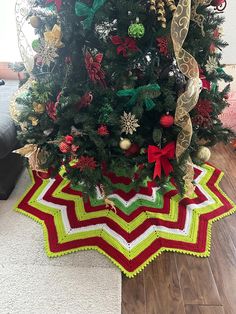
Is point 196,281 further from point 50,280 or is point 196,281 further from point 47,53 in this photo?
point 47,53

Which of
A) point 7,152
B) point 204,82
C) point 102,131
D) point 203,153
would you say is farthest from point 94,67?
point 7,152

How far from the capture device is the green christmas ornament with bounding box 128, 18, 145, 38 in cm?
96

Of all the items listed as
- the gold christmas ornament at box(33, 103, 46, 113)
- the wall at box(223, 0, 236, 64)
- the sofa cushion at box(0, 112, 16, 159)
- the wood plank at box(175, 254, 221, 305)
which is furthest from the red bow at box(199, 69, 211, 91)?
the wall at box(223, 0, 236, 64)

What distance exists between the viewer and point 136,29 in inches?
37.9

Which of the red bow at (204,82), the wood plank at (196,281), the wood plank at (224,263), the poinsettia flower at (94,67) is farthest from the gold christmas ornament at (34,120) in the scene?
the wood plank at (224,263)

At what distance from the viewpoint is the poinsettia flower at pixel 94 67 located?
1055mm

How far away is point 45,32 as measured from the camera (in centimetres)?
108

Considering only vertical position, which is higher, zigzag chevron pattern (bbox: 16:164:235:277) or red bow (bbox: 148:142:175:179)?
red bow (bbox: 148:142:175:179)

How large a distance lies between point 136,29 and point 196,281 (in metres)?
1.07

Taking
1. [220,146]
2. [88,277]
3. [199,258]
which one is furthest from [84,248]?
[220,146]

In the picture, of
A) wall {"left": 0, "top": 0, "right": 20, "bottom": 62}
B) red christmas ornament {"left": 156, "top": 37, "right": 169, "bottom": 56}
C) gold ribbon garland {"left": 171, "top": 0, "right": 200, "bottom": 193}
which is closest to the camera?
gold ribbon garland {"left": 171, "top": 0, "right": 200, "bottom": 193}

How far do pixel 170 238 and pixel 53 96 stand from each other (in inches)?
34.9

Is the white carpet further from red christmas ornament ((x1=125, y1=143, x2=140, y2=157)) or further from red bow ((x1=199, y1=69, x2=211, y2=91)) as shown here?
red bow ((x1=199, y1=69, x2=211, y2=91))

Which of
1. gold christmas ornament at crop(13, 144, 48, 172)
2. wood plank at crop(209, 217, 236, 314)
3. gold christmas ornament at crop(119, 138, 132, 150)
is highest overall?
gold christmas ornament at crop(119, 138, 132, 150)
